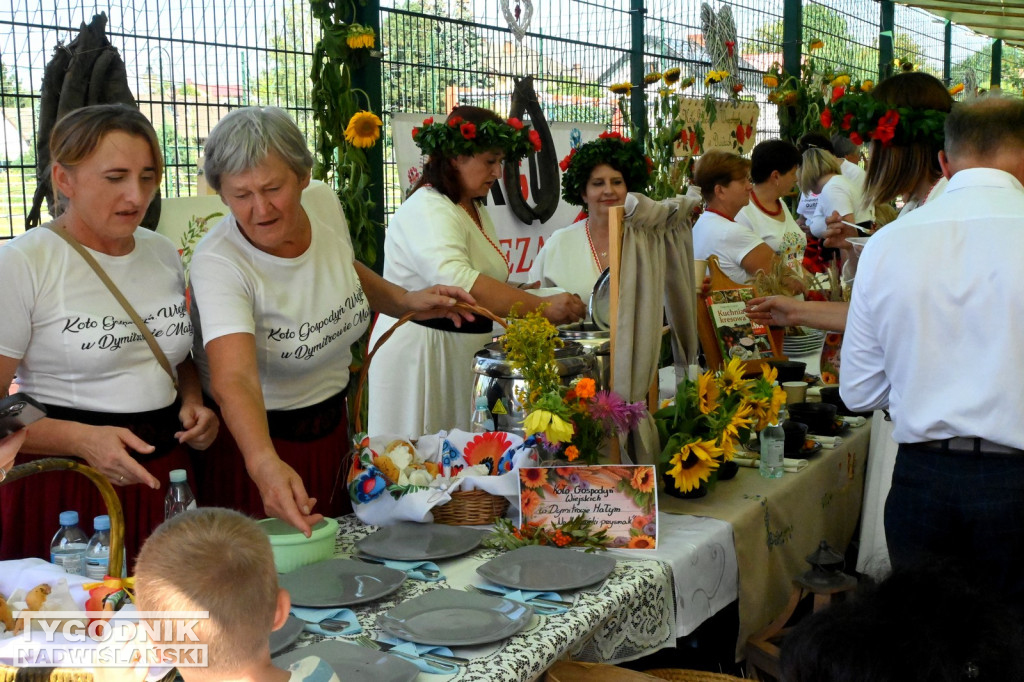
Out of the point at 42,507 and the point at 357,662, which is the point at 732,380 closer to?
the point at 357,662

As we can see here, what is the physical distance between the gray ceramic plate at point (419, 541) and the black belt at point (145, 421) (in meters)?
0.47

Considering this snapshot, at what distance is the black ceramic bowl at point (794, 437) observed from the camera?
2.78 metres

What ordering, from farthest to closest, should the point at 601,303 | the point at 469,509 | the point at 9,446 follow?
the point at 601,303 < the point at 469,509 < the point at 9,446

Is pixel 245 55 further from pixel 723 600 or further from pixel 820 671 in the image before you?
pixel 820 671

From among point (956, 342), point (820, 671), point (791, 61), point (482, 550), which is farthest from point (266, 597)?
point (791, 61)

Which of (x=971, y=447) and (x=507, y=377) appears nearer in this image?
(x=971, y=447)

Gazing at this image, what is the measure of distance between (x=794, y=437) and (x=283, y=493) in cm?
156

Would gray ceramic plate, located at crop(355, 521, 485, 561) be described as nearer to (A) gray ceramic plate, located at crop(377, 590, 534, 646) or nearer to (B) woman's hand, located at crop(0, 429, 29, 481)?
(A) gray ceramic plate, located at crop(377, 590, 534, 646)

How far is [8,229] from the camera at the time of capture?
3.16 metres

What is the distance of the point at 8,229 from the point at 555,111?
3179mm

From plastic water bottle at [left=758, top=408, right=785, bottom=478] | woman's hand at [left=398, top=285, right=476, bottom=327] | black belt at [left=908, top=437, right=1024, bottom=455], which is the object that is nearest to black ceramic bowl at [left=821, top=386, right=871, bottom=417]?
plastic water bottle at [left=758, top=408, right=785, bottom=478]

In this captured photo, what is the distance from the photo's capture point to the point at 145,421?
2.05 m

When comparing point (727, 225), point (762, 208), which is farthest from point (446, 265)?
point (762, 208)

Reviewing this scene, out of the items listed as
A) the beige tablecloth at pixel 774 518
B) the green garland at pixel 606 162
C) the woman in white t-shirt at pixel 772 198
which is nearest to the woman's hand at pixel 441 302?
the beige tablecloth at pixel 774 518
